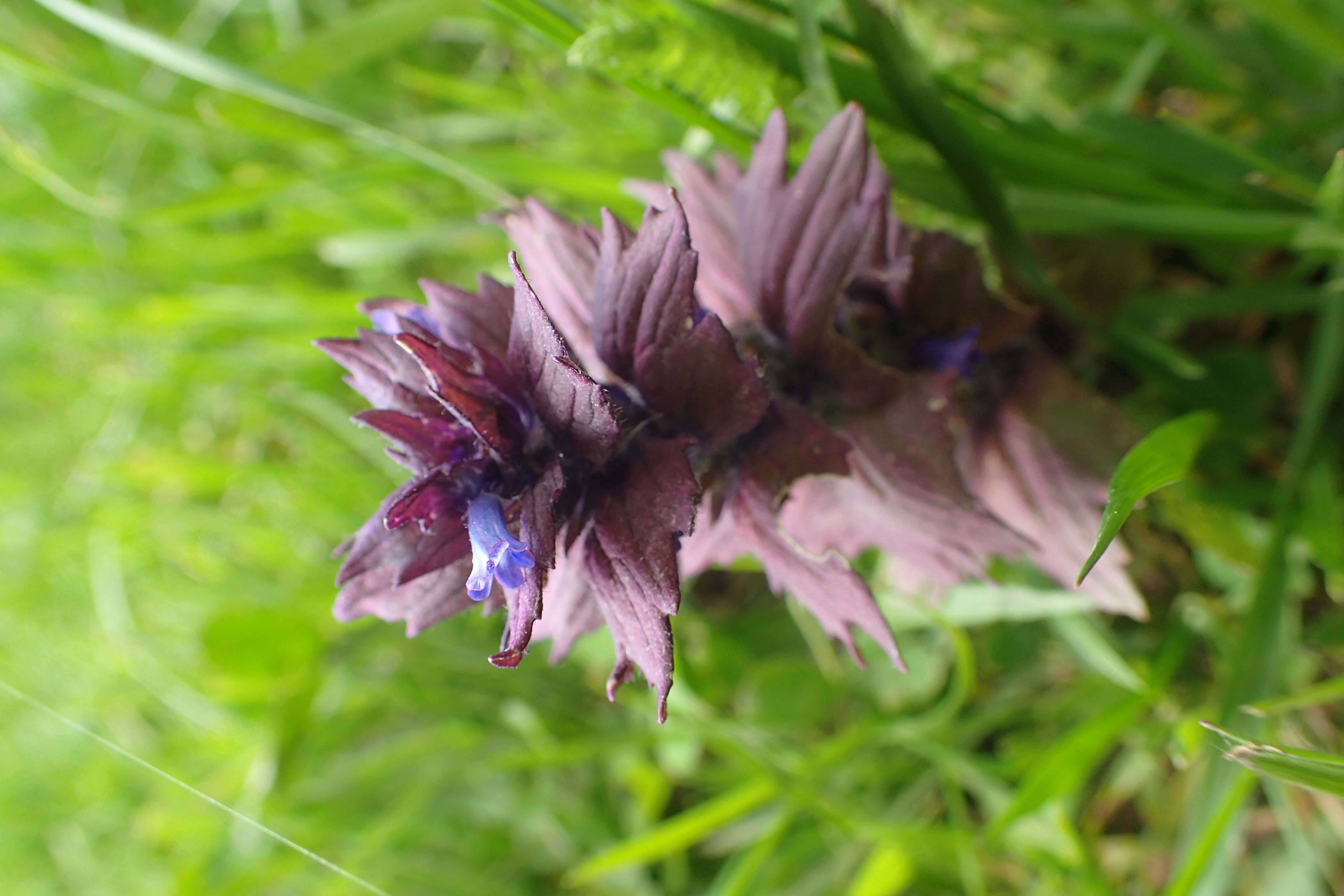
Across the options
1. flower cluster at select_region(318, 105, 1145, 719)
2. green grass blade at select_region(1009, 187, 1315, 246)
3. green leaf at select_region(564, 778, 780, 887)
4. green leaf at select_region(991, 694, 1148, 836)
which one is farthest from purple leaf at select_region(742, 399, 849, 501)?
green leaf at select_region(564, 778, 780, 887)

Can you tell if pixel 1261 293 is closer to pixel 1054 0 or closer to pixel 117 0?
pixel 1054 0

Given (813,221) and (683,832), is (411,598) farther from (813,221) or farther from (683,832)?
(683,832)

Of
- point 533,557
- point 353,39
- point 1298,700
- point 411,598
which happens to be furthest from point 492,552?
point 353,39

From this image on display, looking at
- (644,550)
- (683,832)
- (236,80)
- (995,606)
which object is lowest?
(683,832)

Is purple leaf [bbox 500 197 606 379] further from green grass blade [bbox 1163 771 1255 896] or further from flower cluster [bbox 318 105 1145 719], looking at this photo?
green grass blade [bbox 1163 771 1255 896]

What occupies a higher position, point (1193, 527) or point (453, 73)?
point (453, 73)

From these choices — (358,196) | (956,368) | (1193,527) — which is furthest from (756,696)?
(358,196)

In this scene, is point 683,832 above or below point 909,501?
below
